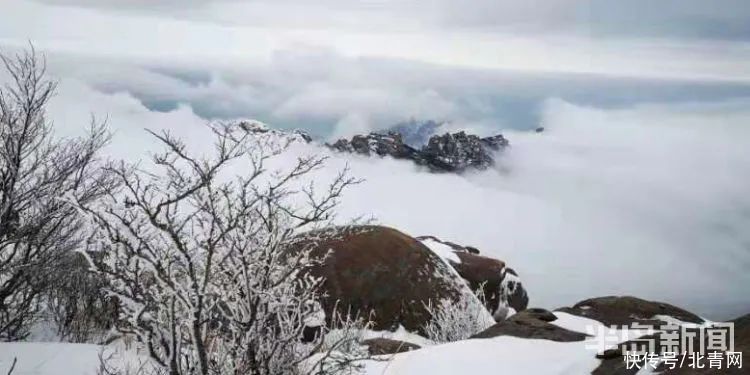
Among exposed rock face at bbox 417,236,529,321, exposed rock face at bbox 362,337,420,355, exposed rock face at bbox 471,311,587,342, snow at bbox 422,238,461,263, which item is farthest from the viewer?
snow at bbox 422,238,461,263

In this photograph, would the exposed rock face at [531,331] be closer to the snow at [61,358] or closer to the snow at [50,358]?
the snow at [61,358]

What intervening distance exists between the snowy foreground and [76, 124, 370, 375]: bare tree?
194 cm

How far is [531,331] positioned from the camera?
33.5 feet

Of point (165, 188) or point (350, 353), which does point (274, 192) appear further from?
point (350, 353)

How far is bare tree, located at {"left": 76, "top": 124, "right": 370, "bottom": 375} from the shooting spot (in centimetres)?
587

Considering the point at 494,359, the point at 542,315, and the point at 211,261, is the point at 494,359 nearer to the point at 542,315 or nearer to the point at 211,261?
the point at 542,315

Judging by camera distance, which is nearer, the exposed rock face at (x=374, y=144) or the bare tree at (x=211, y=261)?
the bare tree at (x=211, y=261)

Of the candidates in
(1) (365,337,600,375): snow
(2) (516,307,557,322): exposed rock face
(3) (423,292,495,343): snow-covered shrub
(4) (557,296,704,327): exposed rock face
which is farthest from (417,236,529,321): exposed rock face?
(1) (365,337,600,375): snow

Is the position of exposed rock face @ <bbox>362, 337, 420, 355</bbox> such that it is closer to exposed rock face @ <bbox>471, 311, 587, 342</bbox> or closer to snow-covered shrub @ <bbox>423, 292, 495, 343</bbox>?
snow-covered shrub @ <bbox>423, 292, 495, 343</bbox>

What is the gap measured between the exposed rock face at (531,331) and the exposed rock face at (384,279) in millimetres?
6635

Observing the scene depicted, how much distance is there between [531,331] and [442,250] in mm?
12274

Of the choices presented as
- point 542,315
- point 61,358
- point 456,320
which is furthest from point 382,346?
point 61,358

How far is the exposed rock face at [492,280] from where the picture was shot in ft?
68.2

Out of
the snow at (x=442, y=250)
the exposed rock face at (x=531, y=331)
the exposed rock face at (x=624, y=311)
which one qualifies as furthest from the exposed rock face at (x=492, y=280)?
the exposed rock face at (x=531, y=331)
